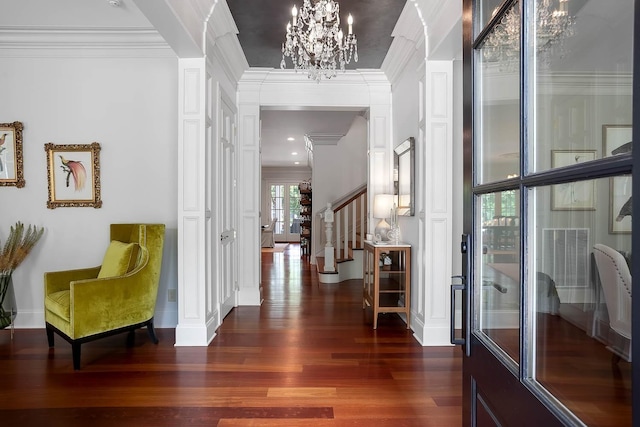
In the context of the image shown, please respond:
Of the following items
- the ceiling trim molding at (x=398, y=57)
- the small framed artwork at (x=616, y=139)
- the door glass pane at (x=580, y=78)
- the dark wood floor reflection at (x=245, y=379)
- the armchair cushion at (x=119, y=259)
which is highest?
the ceiling trim molding at (x=398, y=57)

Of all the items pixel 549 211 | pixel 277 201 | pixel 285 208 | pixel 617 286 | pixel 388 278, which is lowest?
pixel 388 278

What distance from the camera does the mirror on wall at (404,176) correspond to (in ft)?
12.6

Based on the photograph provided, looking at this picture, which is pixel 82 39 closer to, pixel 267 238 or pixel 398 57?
pixel 398 57

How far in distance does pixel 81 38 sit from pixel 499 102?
408 cm

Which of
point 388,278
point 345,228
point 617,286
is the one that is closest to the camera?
point 617,286

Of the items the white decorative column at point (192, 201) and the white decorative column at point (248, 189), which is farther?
the white decorative column at point (248, 189)

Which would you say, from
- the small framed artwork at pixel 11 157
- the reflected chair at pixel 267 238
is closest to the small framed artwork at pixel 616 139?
the small framed artwork at pixel 11 157

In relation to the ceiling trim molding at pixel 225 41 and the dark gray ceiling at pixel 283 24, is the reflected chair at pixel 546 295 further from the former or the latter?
the ceiling trim molding at pixel 225 41

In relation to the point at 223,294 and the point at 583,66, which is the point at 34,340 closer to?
the point at 223,294

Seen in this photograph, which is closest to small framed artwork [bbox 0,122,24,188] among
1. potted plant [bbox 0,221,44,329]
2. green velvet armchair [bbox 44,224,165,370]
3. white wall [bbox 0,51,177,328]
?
white wall [bbox 0,51,177,328]

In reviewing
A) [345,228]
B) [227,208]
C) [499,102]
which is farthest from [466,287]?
[345,228]

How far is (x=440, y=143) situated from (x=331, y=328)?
6.53 feet

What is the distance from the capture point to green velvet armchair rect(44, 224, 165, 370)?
291 centimetres

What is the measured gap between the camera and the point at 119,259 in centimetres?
326
